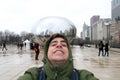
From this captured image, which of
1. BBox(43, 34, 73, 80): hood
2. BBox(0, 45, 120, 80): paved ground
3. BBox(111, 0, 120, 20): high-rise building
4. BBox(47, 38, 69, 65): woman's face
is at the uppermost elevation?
BBox(111, 0, 120, 20): high-rise building

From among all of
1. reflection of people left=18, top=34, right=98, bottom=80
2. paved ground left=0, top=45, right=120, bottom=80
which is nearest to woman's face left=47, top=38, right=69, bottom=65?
reflection of people left=18, top=34, right=98, bottom=80

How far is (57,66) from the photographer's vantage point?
244 centimetres

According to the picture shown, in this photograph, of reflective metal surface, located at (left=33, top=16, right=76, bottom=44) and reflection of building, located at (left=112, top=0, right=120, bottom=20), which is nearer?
reflective metal surface, located at (left=33, top=16, right=76, bottom=44)

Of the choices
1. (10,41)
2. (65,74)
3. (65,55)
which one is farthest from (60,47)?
(10,41)

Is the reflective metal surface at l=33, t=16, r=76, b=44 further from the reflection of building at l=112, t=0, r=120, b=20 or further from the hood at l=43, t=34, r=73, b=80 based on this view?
the reflection of building at l=112, t=0, r=120, b=20

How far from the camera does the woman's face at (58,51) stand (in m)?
2.47

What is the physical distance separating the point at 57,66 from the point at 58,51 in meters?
0.12

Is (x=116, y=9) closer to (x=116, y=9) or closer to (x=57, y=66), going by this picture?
(x=116, y=9)

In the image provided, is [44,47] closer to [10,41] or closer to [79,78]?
[79,78]

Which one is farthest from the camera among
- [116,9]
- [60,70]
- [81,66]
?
[116,9]

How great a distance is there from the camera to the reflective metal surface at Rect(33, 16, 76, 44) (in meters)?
2.58

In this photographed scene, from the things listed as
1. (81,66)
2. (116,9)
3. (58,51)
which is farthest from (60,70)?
(116,9)

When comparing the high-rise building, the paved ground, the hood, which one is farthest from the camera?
the high-rise building

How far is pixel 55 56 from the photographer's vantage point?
8.15ft
